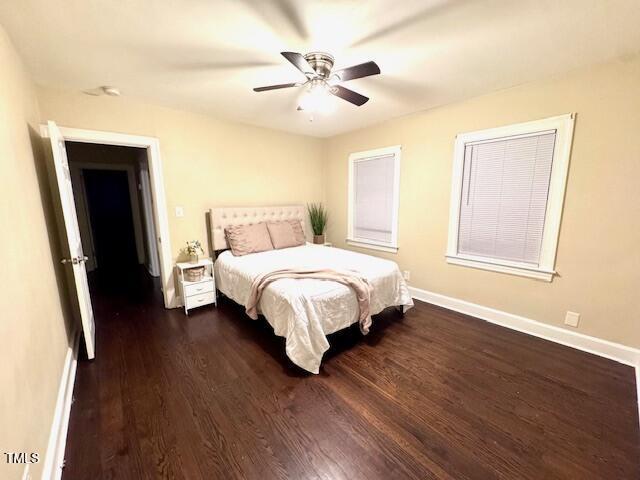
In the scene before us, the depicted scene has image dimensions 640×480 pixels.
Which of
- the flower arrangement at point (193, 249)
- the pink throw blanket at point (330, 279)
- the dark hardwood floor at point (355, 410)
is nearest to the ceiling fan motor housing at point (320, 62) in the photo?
the pink throw blanket at point (330, 279)

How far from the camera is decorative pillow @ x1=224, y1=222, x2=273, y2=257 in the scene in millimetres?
3377

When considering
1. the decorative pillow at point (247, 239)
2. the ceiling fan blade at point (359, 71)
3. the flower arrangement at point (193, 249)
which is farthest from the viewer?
the decorative pillow at point (247, 239)

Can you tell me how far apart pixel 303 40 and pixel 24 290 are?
7.12 ft

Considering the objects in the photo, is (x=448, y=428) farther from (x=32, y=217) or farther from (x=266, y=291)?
(x=32, y=217)

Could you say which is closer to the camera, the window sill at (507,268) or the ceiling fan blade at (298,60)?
the ceiling fan blade at (298,60)

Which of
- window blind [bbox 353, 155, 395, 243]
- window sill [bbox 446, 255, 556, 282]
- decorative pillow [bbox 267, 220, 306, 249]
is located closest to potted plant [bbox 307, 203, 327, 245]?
decorative pillow [bbox 267, 220, 306, 249]

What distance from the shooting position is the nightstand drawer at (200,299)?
3.11 meters

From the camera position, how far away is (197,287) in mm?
3158

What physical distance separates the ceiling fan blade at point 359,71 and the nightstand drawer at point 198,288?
269cm

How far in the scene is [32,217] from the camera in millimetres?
1723

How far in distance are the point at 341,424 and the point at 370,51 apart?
254 cm

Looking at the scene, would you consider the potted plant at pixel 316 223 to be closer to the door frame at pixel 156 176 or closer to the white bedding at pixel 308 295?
the white bedding at pixel 308 295

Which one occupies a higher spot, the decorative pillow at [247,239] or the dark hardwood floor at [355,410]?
the decorative pillow at [247,239]

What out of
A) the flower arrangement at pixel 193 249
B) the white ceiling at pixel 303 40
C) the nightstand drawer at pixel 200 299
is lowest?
the nightstand drawer at pixel 200 299
